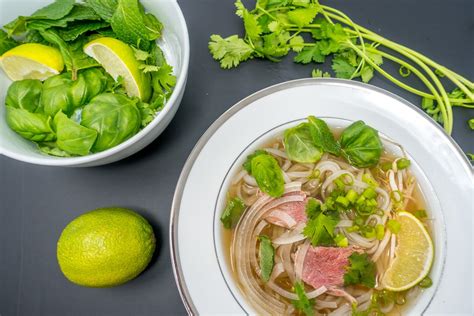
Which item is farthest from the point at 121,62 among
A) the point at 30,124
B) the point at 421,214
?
the point at 421,214

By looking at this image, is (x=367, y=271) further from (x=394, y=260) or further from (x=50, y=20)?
(x=50, y=20)

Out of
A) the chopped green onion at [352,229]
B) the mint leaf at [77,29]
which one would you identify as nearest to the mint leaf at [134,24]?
the mint leaf at [77,29]

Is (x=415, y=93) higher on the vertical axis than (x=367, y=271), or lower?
higher

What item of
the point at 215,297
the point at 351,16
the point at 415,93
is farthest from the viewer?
the point at 351,16

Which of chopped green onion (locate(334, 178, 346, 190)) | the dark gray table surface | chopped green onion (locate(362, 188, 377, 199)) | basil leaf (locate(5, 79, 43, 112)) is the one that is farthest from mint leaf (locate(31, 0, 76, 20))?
chopped green onion (locate(362, 188, 377, 199))

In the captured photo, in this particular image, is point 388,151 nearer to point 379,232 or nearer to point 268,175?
point 379,232

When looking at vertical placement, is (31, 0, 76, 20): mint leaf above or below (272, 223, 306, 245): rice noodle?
above

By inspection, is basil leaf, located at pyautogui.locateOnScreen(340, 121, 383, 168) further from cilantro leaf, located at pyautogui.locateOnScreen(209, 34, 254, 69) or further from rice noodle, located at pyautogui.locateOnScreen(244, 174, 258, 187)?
cilantro leaf, located at pyautogui.locateOnScreen(209, 34, 254, 69)

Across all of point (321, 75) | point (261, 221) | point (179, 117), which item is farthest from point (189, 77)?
point (261, 221)
